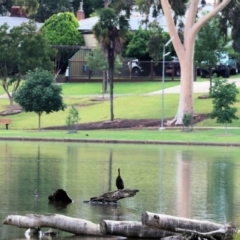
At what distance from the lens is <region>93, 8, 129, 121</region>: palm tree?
200 feet

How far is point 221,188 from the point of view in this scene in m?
25.1

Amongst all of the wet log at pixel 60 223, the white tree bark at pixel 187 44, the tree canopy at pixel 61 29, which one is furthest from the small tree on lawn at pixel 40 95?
the wet log at pixel 60 223

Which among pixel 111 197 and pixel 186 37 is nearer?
pixel 111 197

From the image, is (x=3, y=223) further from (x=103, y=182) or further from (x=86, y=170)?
(x=86, y=170)

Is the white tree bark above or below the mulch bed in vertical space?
above

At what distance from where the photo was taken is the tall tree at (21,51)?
229 ft

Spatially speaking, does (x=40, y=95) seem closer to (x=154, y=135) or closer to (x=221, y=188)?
(x=154, y=135)

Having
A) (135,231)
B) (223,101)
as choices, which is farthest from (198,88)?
(135,231)

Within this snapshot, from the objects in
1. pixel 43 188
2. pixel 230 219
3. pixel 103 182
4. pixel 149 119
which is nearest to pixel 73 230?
pixel 230 219

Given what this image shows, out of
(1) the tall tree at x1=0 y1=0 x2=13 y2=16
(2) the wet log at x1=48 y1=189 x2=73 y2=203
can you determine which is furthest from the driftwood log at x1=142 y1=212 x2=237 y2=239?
(1) the tall tree at x1=0 y1=0 x2=13 y2=16

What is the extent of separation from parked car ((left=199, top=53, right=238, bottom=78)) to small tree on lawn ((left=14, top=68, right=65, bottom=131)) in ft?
79.6

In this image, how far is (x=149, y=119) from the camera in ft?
202

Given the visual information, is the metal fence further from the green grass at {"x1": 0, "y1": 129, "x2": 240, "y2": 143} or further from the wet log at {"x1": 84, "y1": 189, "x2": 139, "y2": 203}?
the wet log at {"x1": 84, "y1": 189, "x2": 139, "y2": 203}

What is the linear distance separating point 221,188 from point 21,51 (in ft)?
155
